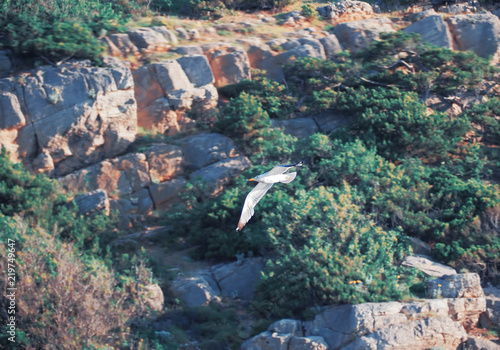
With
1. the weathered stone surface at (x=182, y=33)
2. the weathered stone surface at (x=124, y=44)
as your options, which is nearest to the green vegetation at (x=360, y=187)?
the weathered stone surface at (x=182, y=33)

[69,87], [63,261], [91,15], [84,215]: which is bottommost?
[84,215]

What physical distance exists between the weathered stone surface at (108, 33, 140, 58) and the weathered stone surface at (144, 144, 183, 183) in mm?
4206

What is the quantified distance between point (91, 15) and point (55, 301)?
12.5 metres

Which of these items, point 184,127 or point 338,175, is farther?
point 184,127

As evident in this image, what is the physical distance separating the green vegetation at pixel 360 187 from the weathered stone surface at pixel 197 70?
1019 millimetres

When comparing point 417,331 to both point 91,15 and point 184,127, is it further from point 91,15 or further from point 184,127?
point 91,15

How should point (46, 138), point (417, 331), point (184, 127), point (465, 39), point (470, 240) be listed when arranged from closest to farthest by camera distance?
point (417, 331) → point (470, 240) → point (46, 138) → point (184, 127) → point (465, 39)

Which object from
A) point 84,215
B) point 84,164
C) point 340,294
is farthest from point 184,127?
point 340,294

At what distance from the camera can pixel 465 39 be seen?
21.9m

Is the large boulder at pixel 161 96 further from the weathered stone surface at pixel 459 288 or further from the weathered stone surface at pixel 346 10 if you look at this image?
the weathered stone surface at pixel 459 288

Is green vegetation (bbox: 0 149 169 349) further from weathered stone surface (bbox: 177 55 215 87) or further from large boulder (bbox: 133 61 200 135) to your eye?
weathered stone surface (bbox: 177 55 215 87)

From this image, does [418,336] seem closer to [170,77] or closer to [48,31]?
[170,77]

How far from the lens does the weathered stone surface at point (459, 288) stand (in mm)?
10875

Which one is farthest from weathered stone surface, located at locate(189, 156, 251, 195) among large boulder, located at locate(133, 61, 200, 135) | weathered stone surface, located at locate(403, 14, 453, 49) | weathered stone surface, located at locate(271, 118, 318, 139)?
weathered stone surface, located at locate(403, 14, 453, 49)
